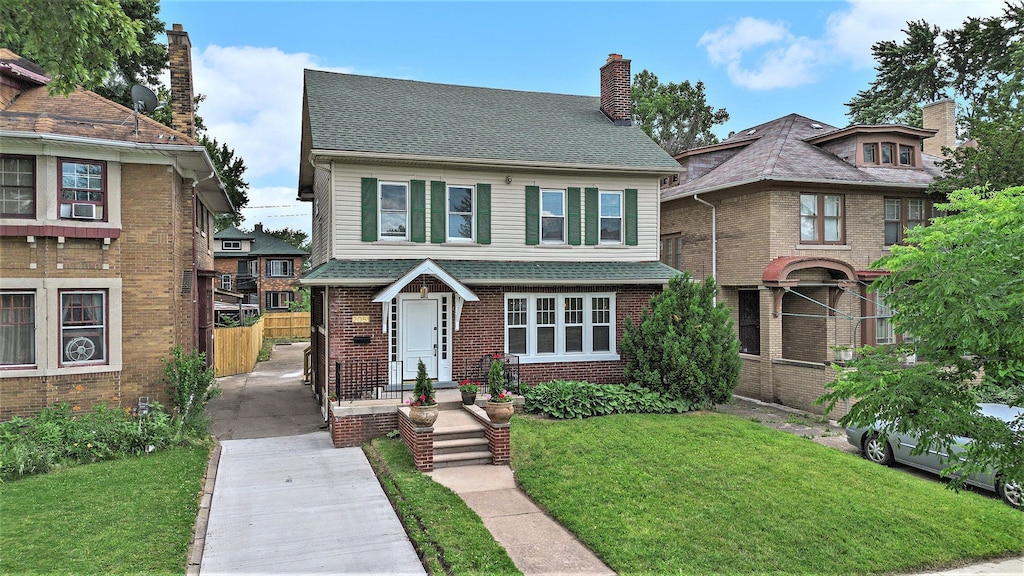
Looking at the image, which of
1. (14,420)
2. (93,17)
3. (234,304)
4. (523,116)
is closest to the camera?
(93,17)

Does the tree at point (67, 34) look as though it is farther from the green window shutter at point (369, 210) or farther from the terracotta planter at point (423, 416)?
the terracotta planter at point (423, 416)

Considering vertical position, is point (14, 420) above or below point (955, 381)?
below

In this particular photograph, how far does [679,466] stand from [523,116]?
11253 millimetres

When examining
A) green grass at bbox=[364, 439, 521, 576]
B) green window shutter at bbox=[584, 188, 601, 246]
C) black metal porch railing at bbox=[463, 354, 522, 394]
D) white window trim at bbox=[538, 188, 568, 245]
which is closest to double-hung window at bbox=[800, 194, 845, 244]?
green window shutter at bbox=[584, 188, 601, 246]

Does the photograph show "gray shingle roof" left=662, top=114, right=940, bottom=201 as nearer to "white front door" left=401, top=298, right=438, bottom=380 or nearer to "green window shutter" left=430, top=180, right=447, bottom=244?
"green window shutter" left=430, top=180, right=447, bottom=244

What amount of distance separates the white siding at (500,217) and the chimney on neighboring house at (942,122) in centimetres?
1517

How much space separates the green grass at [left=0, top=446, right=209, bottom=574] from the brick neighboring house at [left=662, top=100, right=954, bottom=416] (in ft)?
50.0

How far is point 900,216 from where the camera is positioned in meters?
19.2

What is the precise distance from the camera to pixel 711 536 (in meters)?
7.40

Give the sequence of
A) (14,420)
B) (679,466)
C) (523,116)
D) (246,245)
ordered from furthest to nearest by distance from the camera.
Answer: (246,245), (523,116), (14,420), (679,466)

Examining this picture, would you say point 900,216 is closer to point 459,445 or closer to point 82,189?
point 459,445

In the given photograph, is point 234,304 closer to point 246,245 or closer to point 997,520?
point 246,245

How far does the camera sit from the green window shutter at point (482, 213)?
14.9 metres

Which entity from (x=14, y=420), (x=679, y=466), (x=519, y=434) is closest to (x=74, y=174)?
(x=14, y=420)
